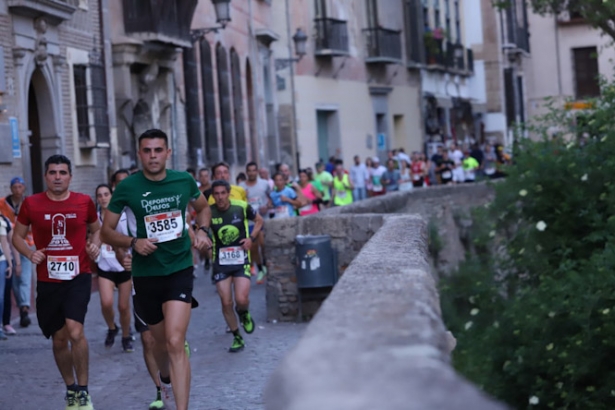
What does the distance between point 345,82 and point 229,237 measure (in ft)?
91.8

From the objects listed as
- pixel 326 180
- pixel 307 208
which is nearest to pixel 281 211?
pixel 307 208

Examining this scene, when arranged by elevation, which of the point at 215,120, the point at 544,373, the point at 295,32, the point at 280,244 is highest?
the point at 295,32

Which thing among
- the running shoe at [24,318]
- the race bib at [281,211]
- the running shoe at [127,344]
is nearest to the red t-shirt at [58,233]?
the running shoe at [127,344]

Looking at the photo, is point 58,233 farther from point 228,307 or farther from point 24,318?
point 24,318

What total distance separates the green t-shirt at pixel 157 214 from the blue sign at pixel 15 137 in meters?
11.3

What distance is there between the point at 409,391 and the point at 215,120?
27597 millimetres

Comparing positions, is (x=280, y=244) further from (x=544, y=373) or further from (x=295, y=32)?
(x=295, y=32)

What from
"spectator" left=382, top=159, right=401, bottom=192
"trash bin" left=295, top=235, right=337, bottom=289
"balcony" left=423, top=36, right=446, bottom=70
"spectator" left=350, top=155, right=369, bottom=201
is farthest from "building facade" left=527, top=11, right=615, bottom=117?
"trash bin" left=295, top=235, right=337, bottom=289

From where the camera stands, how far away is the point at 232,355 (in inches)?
529

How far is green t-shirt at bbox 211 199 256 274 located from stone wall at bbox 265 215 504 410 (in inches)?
321

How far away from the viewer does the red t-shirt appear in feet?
33.0

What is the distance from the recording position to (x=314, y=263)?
16594 millimetres

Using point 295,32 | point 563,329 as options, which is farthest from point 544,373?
point 295,32

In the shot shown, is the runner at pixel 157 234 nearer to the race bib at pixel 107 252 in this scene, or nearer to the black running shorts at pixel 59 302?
the black running shorts at pixel 59 302
